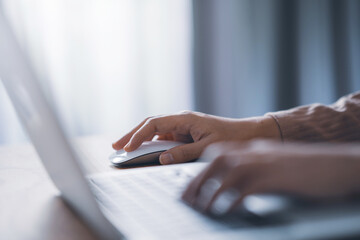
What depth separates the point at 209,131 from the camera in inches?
35.1

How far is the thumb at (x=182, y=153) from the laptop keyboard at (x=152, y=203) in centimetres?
13

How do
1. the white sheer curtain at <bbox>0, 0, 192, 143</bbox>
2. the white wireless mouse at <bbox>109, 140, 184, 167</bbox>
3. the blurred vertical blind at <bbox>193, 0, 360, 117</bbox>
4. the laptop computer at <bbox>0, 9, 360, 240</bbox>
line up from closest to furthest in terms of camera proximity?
the laptop computer at <bbox>0, 9, 360, 240</bbox>
the white wireless mouse at <bbox>109, 140, 184, 167</bbox>
the white sheer curtain at <bbox>0, 0, 192, 143</bbox>
the blurred vertical blind at <bbox>193, 0, 360, 117</bbox>

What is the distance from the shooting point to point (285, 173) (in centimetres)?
42

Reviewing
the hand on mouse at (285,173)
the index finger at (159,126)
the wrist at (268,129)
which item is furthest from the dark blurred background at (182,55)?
the hand on mouse at (285,173)

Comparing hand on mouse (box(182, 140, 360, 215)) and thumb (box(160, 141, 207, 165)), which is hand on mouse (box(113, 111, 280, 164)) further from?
hand on mouse (box(182, 140, 360, 215))

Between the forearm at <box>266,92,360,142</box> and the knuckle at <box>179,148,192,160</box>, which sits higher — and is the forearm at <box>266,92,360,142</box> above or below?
above

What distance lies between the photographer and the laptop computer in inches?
13.5

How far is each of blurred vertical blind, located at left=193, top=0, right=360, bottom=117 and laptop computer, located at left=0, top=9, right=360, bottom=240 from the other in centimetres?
199

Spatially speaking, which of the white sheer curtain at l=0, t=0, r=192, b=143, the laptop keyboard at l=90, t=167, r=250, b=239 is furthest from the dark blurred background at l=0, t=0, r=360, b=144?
the laptop keyboard at l=90, t=167, r=250, b=239

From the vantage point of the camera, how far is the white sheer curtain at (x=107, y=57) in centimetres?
204

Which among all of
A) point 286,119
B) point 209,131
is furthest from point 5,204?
point 286,119

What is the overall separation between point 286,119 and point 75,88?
4.88 feet

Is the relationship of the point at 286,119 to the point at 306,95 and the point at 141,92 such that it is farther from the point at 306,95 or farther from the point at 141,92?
the point at 306,95

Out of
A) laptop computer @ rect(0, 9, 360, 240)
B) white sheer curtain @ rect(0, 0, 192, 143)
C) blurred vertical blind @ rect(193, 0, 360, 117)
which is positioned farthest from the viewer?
blurred vertical blind @ rect(193, 0, 360, 117)
